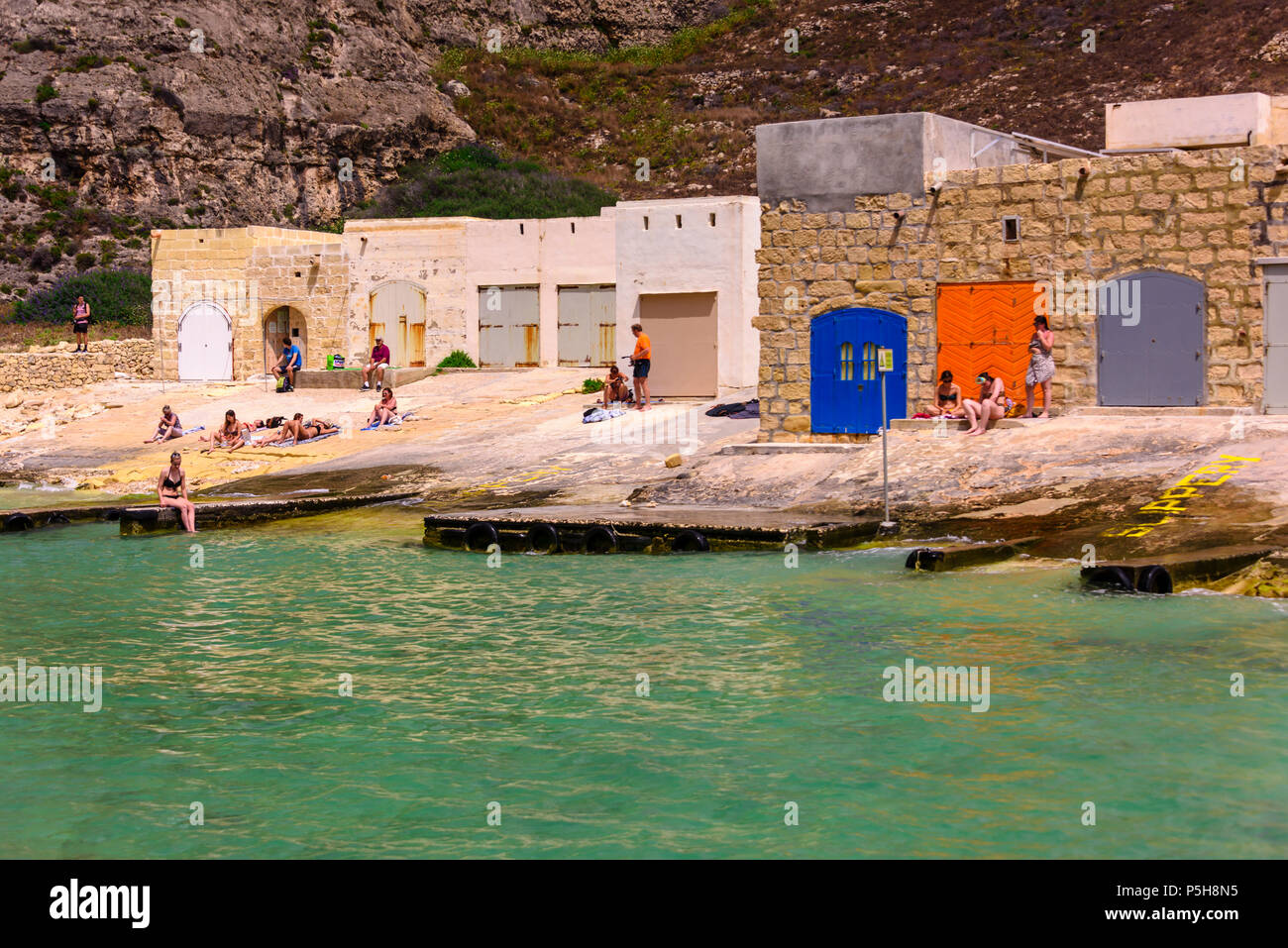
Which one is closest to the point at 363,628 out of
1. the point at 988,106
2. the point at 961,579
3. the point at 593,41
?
the point at 961,579

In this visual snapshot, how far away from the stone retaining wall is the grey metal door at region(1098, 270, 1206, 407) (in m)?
26.8

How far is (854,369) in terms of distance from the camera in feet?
76.7

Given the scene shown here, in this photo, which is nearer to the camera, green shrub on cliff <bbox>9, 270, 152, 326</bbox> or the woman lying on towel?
the woman lying on towel

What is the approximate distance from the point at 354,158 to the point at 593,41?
23.5 metres

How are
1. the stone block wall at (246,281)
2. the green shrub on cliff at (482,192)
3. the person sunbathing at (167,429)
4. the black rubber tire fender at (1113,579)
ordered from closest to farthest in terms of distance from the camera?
the black rubber tire fender at (1113,579)
the person sunbathing at (167,429)
the stone block wall at (246,281)
the green shrub on cliff at (482,192)

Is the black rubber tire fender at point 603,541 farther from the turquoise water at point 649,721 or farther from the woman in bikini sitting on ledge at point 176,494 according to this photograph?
the woman in bikini sitting on ledge at point 176,494

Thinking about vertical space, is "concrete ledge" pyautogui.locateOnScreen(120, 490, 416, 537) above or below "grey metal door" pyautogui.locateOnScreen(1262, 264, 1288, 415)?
below

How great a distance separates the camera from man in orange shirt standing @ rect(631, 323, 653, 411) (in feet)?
91.8

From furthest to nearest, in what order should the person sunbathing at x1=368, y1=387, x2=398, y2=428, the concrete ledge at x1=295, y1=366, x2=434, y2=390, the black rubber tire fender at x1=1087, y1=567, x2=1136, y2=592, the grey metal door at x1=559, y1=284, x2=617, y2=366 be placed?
the concrete ledge at x1=295, y1=366, x2=434, y2=390, the grey metal door at x1=559, y1=284, x2=617, y2=366, the person sunbathing at x1=368, y1=387, x2=398, y2=428, the black rubber tire fender at x1=1087, y1=567, x2=1136, y2=592

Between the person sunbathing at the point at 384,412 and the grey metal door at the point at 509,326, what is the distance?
6.09m

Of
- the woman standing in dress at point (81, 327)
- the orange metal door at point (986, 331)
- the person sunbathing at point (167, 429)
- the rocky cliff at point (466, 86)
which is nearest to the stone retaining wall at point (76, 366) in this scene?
the woman standing in dress at point (81, 327)

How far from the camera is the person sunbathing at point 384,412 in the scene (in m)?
29.8

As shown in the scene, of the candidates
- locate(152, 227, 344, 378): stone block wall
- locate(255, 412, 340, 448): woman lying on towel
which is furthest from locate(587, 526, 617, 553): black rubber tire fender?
locate(152, 227, 344, 378): stone block wall

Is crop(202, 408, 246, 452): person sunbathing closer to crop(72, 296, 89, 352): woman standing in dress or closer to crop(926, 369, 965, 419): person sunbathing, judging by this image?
crop(72, 296, 89, 352): woman standing in dress
